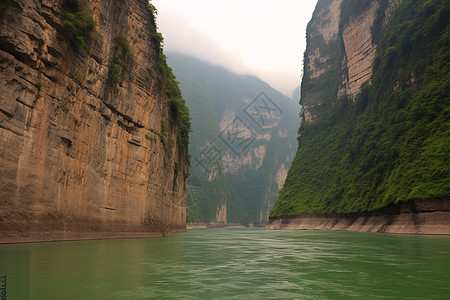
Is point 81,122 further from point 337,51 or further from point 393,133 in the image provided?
point 337,51

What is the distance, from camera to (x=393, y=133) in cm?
5209

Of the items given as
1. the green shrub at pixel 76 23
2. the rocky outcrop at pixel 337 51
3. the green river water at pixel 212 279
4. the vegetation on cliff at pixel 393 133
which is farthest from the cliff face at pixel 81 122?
the rocky outcrop at pixel 337 51

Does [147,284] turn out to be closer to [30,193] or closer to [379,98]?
[30,193]

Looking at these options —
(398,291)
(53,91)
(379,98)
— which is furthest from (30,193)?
(379,98)

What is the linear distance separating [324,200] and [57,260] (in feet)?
219

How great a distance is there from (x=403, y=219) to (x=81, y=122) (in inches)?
1372

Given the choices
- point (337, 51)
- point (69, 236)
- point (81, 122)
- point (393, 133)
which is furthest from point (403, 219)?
point (337, 51)

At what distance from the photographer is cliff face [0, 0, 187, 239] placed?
16.6m

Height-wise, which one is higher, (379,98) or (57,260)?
(379,98)

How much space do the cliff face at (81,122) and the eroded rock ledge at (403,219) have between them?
27.0 metres

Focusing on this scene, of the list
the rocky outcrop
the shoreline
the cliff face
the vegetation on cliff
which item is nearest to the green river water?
the shoreline

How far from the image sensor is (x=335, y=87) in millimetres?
95562

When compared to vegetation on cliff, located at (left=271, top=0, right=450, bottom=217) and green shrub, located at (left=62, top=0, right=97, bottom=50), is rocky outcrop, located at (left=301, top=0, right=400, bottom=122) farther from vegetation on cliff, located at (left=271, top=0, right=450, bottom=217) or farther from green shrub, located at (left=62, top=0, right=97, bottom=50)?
green shrub, located at (left=62, top=0, right=97, bottom=50)

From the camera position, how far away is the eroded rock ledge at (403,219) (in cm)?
3080
